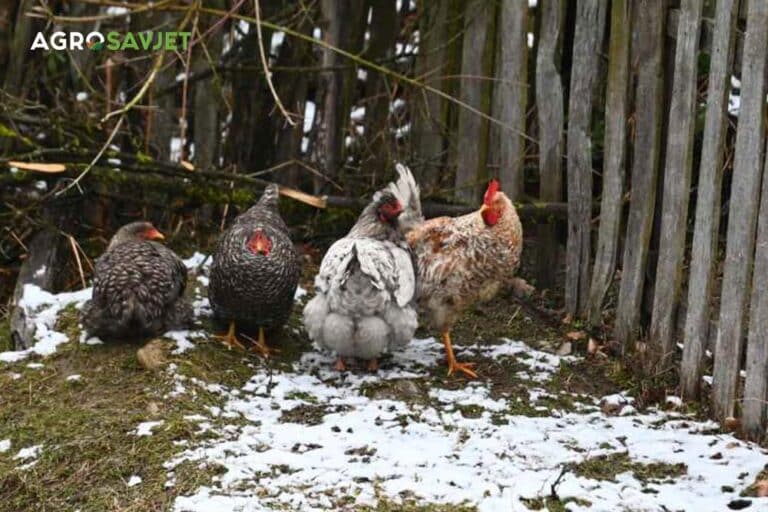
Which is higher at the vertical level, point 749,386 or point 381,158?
point 381,158

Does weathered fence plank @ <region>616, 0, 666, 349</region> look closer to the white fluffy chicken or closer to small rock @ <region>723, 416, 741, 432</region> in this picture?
small rock @ <region>723, 416, 741, 432</region>

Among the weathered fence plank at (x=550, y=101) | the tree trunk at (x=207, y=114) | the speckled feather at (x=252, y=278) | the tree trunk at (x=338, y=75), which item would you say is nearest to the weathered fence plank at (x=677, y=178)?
the weathered fence plank at (x=550, y=101)

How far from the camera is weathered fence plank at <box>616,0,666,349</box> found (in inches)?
224

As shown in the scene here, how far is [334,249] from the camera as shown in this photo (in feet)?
19.9

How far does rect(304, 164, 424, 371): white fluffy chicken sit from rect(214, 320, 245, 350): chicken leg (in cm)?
55

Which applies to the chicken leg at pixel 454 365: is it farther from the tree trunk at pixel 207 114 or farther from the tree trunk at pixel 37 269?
the tree trunk at pixel 207 114

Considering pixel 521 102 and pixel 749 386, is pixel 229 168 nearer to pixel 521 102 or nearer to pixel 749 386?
pixel 521 102

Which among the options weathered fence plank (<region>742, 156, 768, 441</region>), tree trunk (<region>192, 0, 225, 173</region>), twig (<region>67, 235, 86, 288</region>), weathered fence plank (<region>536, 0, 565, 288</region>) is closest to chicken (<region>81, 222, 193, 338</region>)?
twig (<region>67, 235, 86, 288</region>)

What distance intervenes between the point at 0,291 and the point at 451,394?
369 cm

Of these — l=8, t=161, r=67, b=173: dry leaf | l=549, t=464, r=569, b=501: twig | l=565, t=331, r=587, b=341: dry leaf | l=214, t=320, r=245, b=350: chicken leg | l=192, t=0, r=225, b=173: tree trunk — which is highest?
l=192, t=0, r=225, b=173: tree trunk

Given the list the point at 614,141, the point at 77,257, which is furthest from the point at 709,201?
the point at 77,257

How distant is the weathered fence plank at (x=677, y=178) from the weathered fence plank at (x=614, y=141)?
479 millimetres

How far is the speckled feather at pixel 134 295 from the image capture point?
6090 mm

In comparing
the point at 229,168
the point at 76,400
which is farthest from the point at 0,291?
the point at 76,400
